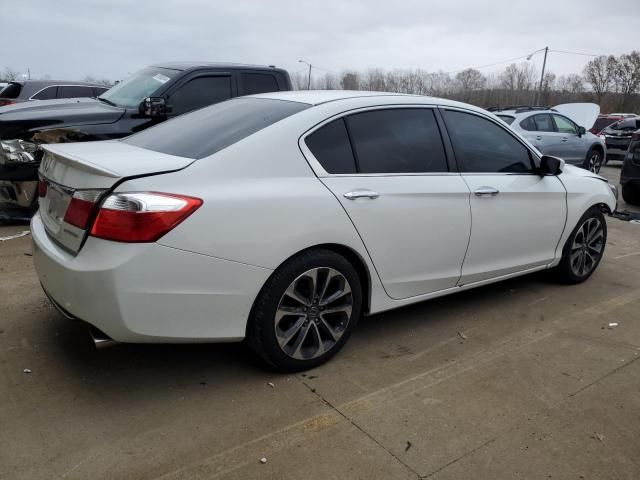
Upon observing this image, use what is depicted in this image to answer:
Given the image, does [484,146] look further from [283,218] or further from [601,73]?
[601,73]

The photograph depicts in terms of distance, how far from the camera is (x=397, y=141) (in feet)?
11.5

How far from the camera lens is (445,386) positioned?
313cm

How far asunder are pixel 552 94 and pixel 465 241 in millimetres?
68235

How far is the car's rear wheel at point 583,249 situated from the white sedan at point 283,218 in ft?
2.39

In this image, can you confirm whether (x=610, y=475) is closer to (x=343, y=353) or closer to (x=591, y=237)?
(x=343, y=353)

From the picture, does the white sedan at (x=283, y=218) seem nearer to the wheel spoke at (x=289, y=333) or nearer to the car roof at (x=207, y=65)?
the wheel spoke at (x=289, y=333)

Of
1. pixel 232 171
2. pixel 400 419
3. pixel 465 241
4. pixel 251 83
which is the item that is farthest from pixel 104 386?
pixel 251 83

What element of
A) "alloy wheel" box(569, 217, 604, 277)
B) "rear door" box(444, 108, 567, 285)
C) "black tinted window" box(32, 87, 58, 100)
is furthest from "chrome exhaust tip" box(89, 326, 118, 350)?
"black tinted window" box(32, 87, 58, 100)

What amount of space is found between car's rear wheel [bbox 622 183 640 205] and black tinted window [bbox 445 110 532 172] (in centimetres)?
618

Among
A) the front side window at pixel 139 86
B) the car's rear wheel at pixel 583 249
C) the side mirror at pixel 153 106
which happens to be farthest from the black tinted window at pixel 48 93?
the car's rear wheel at pixel 583 249

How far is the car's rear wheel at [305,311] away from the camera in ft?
9.49

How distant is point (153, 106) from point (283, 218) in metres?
3.77

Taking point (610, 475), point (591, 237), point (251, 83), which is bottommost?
point (610, 475)

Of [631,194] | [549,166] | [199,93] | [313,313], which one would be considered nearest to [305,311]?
[313,313]
